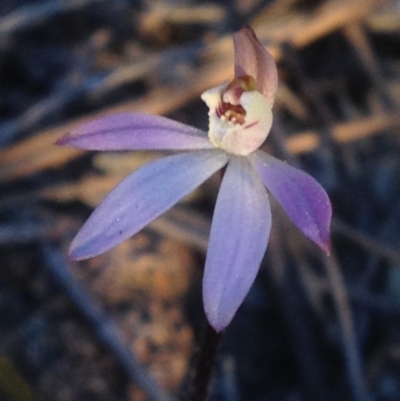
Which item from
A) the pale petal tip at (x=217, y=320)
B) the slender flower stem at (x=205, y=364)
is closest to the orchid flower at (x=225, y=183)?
the pale petal tip at (x=217, y=320)

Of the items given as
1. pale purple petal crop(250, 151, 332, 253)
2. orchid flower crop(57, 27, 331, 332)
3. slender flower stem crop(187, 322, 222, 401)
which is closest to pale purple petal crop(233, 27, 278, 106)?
orchid flower crop(57, 27, 331, 332)

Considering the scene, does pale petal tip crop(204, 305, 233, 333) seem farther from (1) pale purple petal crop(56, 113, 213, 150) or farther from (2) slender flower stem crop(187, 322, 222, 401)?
(1) pale purple petal crop(56, 113, 213, 150)

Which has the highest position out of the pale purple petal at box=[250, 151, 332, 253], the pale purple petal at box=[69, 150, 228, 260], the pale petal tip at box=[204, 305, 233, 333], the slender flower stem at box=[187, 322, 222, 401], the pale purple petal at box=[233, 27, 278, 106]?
the pale purple petal at box=[233, 27, 278, 106]

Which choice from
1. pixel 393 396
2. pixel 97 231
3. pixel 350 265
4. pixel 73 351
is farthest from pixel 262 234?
pixel 350 265

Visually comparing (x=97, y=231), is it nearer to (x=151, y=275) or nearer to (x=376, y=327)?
(x=151, y=275)

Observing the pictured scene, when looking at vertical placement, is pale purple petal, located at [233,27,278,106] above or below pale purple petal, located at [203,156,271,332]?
above

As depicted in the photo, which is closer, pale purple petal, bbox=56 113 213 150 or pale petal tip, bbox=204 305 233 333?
pale petal tip, bbox=204 305 233 333

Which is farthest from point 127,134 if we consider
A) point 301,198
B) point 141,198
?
point 301,198

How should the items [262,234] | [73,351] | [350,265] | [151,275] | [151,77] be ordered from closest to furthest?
[262,234], [73,351], [151,275], [350,265], [151,77]

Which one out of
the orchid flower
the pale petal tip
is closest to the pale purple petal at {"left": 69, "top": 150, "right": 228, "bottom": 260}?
the orchid flower
